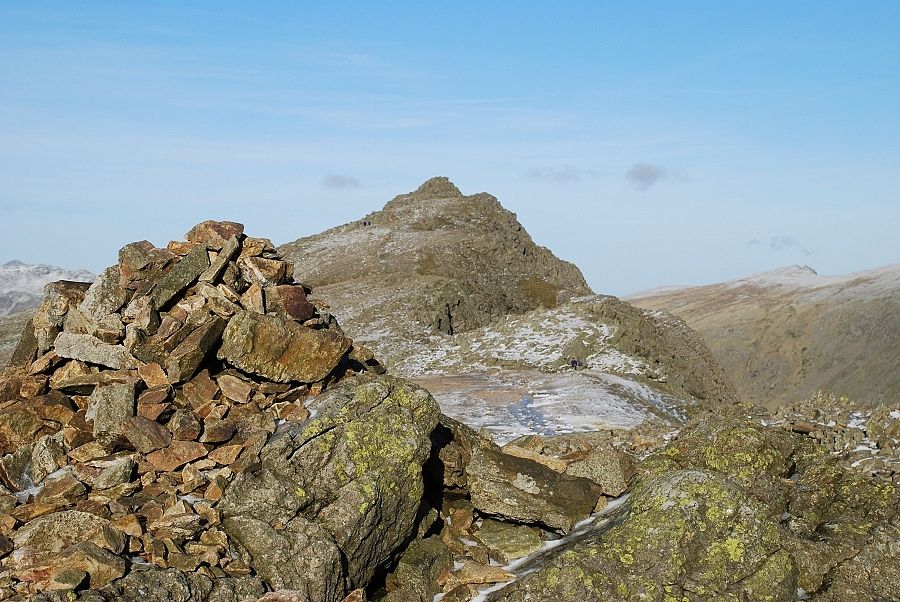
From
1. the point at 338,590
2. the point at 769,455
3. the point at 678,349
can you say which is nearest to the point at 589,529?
the point at 769,455

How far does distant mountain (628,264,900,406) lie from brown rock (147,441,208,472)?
14019cm

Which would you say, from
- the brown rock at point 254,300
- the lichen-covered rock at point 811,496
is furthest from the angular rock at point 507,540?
the brown rock at point 254,300

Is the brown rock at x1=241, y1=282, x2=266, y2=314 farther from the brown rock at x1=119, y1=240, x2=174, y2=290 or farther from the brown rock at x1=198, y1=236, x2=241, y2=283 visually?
the brown rock at x1=119, y1=240, x2=174, y2=290

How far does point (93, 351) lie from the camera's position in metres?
16.5

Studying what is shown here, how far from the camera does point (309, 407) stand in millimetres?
16234

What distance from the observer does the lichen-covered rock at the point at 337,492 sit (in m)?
13.3

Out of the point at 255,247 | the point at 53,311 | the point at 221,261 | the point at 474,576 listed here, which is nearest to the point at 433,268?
the point at 255,247

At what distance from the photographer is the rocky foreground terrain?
12.7 meters

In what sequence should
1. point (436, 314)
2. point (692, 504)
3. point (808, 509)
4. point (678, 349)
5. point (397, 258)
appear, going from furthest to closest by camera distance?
1. point (397, 258)
2. point (436, 314)
3. point (678, 349)
4. point (808, 509)
5. point (692, 504)

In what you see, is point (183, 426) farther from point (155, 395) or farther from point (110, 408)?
point (110, 408)

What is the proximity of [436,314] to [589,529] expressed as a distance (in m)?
50.2

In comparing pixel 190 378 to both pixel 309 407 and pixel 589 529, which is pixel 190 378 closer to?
pixel 309 407

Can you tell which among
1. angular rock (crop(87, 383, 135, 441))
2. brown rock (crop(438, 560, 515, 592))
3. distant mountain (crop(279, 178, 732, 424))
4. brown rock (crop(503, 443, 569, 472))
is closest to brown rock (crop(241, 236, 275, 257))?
angular rock (crop(87, 383, 135, 441))

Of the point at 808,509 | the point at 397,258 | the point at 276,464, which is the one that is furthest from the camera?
the point at 397,258
